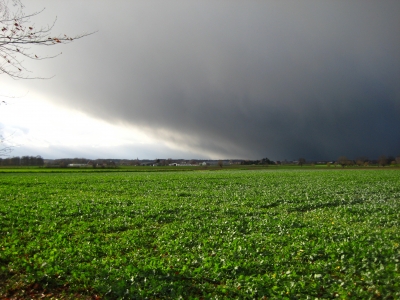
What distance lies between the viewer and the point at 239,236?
1611 cm

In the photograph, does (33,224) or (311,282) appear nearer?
(311,282)

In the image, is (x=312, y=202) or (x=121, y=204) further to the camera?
(x=312, y=202)

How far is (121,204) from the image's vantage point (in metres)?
26.1

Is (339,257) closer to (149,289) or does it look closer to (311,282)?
(311,282)

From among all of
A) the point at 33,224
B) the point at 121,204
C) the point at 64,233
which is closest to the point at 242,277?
the point at 64,233

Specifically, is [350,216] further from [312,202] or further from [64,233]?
[64,233]

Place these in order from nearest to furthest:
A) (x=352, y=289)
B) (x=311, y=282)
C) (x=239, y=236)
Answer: (x=352, y=289) < (x=311, y=282) < (x=239, y=236)

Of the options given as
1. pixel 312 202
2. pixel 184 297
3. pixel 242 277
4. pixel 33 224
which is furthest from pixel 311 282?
pixel 312 202

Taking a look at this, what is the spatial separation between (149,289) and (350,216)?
1704 centimetres

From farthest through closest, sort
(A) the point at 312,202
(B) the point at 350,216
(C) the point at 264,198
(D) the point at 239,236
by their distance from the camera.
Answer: (C) the point at 264,198 → (A) the point at 312,202 → (B) the point at 350,216 → (D) the point at 239,236

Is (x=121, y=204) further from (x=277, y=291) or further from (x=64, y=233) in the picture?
(x=277, y=291)

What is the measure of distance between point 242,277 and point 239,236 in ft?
17.9

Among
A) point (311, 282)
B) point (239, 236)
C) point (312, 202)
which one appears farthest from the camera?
point (312, 202)

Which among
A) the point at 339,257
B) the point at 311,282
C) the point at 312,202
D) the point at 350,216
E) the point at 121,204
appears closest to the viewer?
the point at 311,282
